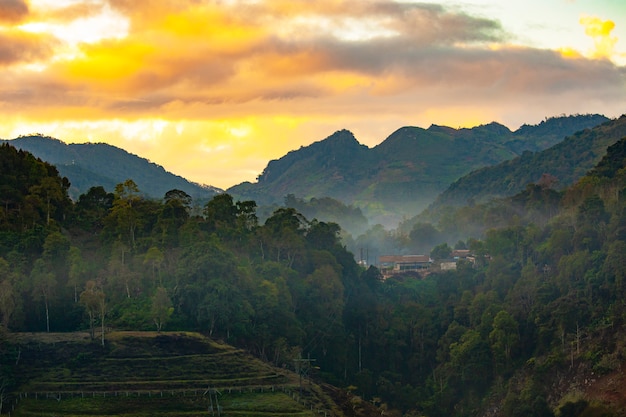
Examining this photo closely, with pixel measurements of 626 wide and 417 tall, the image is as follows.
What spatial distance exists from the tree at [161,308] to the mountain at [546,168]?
76.7 meters

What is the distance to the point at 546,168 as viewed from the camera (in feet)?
469

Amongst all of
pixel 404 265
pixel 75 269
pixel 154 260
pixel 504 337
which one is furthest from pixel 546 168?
pixel 75 269

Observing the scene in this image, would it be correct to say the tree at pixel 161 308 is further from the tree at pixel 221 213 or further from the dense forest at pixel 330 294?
the tree at pixel 221 213

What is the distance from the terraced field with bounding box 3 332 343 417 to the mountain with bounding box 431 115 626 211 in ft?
261

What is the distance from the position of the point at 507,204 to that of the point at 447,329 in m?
36.8

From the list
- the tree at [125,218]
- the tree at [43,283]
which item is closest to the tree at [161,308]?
the tree at [43,283]

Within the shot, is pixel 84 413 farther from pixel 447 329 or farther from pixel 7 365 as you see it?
pixel 447 329

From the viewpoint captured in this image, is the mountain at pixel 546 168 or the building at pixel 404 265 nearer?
the building at pixel 404 265

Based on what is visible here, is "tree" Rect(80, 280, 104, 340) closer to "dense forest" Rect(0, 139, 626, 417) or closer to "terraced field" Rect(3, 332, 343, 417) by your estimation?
"dense forest" Rect(0, 139, 626, 417)

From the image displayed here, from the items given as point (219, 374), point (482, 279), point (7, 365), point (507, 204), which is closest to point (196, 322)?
point (219, 374)

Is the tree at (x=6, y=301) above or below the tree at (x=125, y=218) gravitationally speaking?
below

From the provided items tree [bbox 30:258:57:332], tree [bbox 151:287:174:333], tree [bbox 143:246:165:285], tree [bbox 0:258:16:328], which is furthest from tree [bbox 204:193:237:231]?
tree [bbox 0:258:16:328]

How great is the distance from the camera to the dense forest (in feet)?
198

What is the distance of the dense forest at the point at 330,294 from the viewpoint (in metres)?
60.5
